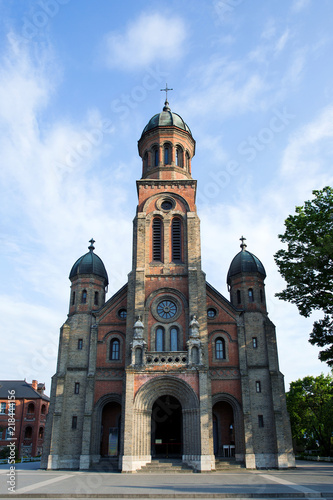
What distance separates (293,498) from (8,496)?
11.0 m

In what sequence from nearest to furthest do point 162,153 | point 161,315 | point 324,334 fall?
point 324,334 < point 161,315 < point 162,153

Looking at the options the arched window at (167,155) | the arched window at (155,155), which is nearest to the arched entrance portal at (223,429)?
the arched window at (167,155)

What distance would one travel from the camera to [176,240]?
35.2m

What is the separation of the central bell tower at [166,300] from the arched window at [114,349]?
3293 millimetres

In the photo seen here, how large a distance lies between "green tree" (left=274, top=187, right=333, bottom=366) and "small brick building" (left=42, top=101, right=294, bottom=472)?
358 inches

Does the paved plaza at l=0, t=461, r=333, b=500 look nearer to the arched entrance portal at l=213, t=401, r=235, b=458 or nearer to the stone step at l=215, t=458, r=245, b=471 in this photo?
the stone step at l=215, t=458, r=245, b=471

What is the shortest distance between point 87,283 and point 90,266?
1.63 metres

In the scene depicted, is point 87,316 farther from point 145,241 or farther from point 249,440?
point 249,440

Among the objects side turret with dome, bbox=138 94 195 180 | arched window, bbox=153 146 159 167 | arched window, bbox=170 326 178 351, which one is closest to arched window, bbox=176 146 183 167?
side turret with dome, bbox=138 94 195 180

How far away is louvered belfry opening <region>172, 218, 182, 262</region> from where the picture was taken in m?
34.5

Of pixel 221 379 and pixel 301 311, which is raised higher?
pixel 301 311

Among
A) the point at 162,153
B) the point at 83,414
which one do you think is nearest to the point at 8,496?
the point at 83,414

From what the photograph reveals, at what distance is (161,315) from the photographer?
105ft

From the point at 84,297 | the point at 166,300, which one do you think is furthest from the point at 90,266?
the point at 166,300
